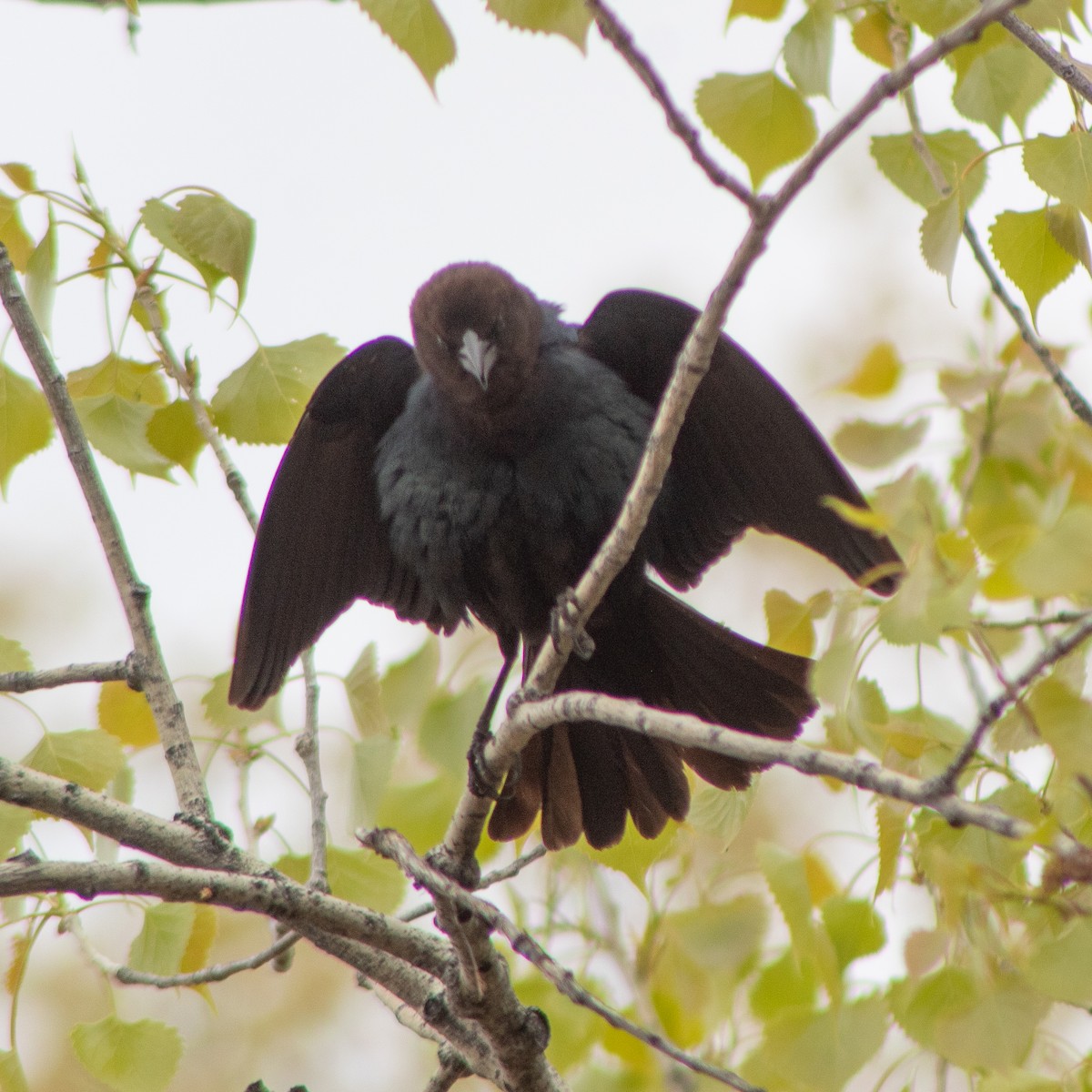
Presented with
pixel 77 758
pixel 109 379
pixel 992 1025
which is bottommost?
pixel 992 1025

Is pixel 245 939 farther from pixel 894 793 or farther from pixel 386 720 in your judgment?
pixel 894 793

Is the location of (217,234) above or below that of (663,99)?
above

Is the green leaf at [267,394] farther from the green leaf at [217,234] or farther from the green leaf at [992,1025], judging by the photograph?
the green leaf at [992,1025]

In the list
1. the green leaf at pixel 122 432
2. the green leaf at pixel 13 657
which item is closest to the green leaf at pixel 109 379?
the green leaf at pixel 122 432

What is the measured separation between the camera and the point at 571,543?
2924 mm

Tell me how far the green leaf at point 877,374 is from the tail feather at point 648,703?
739 millimetres

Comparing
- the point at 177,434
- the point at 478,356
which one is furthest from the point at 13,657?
the point at 478,356

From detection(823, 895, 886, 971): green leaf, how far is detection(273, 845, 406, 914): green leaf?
893 mm

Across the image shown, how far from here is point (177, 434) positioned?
8.42 ft

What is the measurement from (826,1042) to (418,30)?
151 centimetres

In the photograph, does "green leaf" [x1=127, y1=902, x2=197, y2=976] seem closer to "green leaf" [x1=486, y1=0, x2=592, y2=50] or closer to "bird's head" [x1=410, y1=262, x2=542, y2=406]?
"bird's head" [x1=410, y1=262, x2=542, y2=406]

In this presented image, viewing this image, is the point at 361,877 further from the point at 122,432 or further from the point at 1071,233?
the point at 1071,233

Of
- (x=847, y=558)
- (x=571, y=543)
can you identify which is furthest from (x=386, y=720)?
(x=847, y=558)

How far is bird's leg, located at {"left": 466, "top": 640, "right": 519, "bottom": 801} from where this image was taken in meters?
2.23
